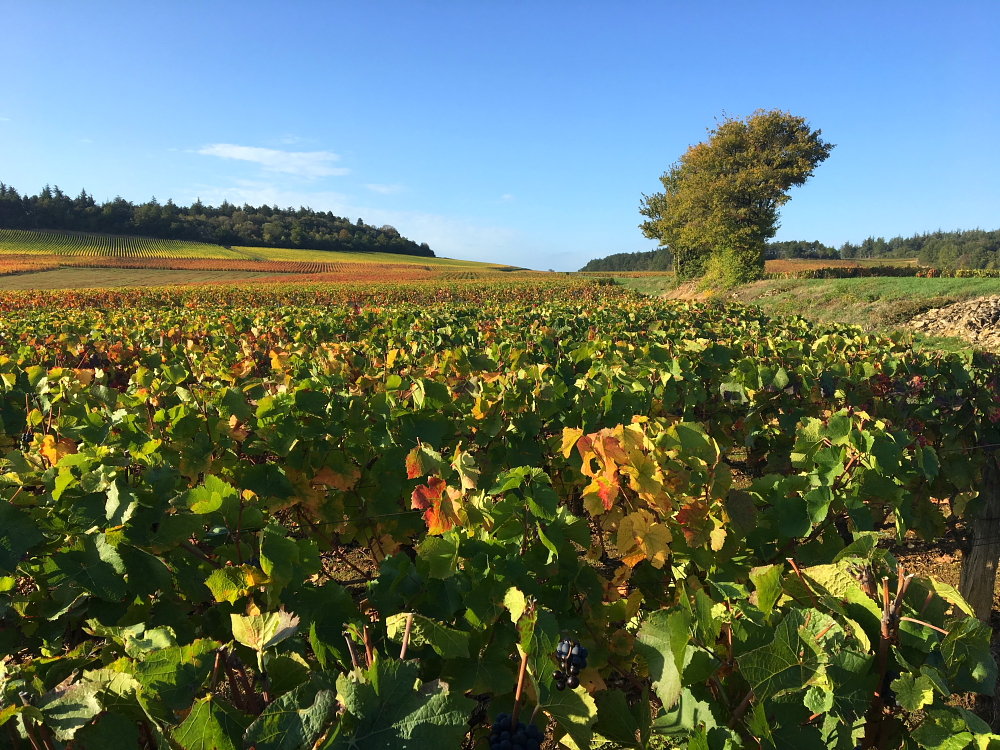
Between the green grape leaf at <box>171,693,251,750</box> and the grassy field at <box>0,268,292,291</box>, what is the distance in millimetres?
54162

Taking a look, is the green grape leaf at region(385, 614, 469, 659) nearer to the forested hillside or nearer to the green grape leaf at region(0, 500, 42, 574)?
the green grape leaf at region(0, 500, 42, 574)

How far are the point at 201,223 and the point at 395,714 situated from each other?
111m

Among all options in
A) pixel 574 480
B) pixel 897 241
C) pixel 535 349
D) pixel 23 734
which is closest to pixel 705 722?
pixel 23 734

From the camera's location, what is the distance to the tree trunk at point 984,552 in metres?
3.62

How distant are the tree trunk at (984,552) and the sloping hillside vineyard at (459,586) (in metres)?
0.22

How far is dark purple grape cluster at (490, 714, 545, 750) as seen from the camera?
1147 millimetres

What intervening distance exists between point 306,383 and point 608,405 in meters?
1.68

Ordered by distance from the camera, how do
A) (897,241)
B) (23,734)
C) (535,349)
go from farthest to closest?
1. (897,241)
2. (535,349)
3. (23,734)

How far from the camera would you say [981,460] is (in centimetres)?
390

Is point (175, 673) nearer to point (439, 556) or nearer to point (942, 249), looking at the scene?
→ point (439, 556)

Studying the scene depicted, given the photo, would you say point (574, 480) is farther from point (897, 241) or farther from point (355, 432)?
point (897, 241)

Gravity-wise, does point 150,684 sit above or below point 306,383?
below

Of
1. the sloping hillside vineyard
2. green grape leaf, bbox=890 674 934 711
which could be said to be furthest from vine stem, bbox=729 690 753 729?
green grape leaf, bbox=890 674 934 711

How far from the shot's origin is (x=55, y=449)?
2.45m
